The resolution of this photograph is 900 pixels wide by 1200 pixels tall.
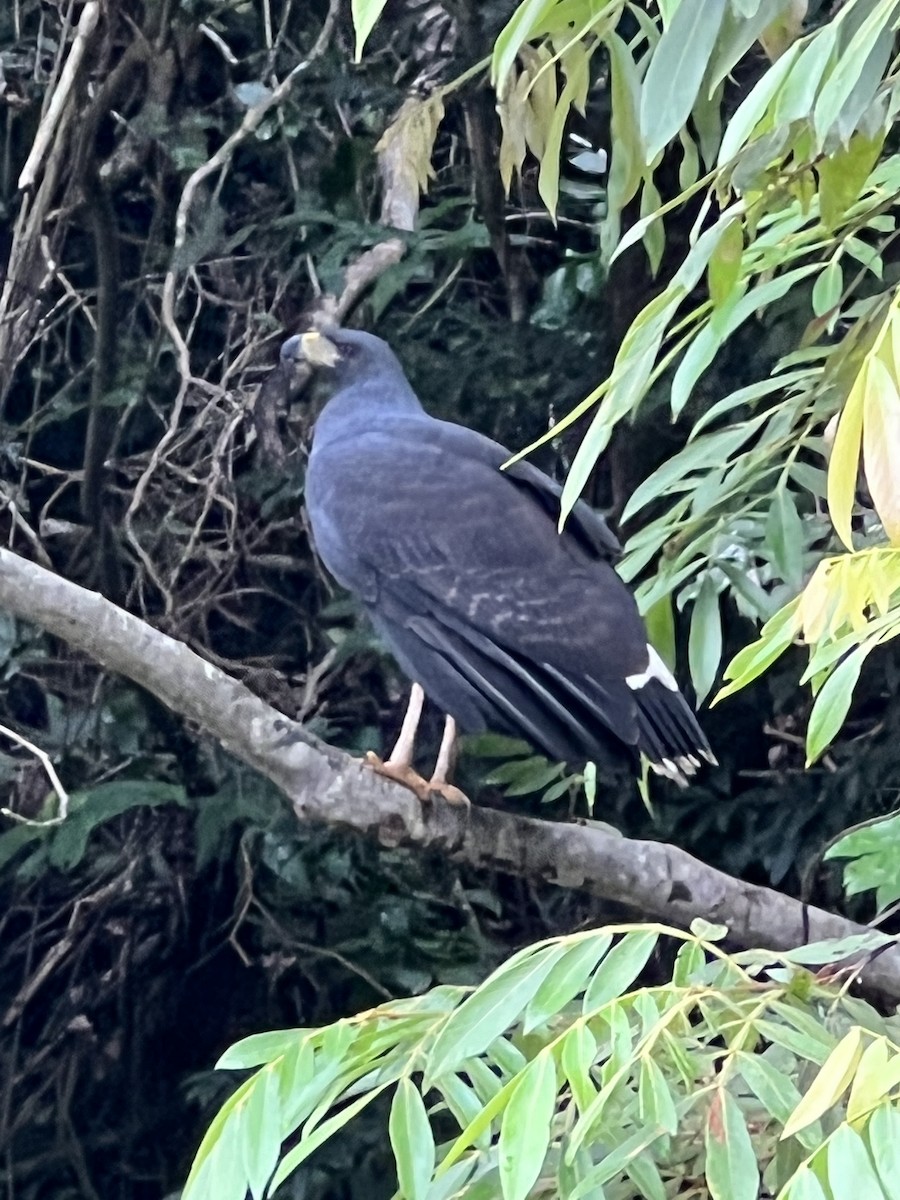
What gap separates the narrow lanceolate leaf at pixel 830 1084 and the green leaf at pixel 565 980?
167mm

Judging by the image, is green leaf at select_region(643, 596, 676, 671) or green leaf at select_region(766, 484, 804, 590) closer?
green leaf at select_region(766, 484, 804, 590)

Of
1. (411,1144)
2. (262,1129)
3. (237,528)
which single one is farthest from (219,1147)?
(237,528)

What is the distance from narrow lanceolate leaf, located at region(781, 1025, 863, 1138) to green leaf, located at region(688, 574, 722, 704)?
778 mm

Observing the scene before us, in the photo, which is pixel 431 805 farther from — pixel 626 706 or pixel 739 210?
pixel 739 210

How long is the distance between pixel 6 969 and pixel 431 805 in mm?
1254

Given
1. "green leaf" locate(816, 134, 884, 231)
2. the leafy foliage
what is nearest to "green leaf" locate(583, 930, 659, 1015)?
the leafy foliage

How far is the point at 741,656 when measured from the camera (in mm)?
1123

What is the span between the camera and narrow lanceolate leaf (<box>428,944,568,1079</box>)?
105 centimetres

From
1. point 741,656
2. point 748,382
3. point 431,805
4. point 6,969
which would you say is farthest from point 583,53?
point 6,969

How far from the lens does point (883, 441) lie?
0.88 meters

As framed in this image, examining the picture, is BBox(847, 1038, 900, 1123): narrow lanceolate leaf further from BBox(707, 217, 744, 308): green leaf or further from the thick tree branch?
the thick tree branch

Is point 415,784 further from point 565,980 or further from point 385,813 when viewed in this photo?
point 565,980

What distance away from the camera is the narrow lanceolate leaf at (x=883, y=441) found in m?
0.87

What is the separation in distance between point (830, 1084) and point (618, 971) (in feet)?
0.57
